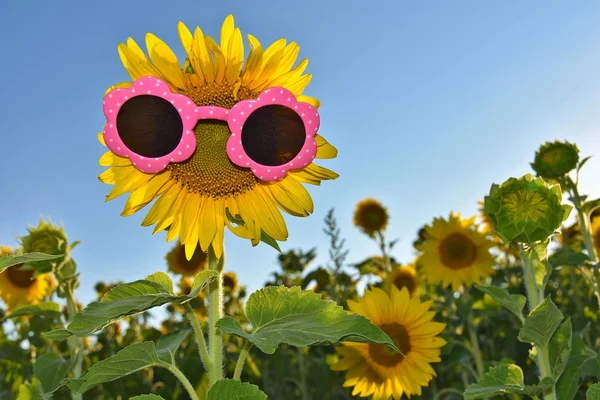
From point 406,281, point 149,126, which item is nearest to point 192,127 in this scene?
point 149,126

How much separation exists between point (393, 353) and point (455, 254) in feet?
4.95

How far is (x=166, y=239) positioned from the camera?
1.65m

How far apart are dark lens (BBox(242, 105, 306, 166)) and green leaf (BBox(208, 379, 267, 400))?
0.58 meters

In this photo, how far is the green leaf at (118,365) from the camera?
1.27 meters

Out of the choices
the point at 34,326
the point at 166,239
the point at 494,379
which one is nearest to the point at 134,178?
the point at 166,239

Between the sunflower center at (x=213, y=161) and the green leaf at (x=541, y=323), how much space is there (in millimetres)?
927

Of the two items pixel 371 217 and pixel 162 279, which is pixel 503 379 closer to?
pixel 162 279

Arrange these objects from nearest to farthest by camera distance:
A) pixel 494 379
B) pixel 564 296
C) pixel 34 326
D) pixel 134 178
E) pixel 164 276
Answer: pixel 164 276 → pixel 134 178 → pixel 494 379 → pixel 34 326 → pixel 564 296

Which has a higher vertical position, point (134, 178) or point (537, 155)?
point (537, 155)

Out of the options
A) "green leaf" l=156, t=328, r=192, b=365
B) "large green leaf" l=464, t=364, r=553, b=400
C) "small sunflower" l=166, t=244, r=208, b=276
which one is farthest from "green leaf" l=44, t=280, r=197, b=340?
"small sunflower" l=166, t=244, r=208, b=276

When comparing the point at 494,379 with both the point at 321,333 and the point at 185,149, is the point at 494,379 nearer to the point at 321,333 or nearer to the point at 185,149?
the point at 321,333

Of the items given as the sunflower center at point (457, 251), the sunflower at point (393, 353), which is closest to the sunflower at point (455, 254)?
the sunflower center at point (457, 251)

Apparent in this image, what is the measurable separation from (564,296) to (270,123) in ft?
13.9

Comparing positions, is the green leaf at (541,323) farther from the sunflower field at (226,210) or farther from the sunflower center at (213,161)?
the sunflower center at (213,161)
